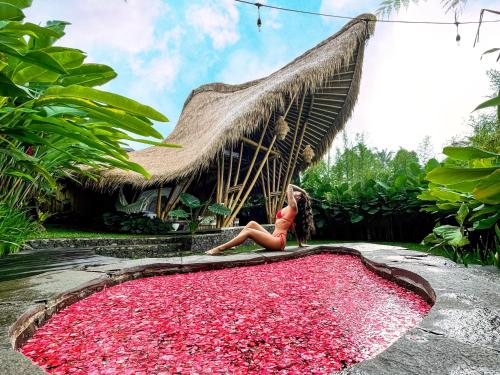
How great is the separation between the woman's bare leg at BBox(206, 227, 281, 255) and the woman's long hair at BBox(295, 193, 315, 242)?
1.94 ft

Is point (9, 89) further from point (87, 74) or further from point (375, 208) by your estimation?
point (375, 208)

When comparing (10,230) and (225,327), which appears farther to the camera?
(10,230)

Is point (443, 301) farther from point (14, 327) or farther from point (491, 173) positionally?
point (14, 327)

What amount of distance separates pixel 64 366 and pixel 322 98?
27.6 feet

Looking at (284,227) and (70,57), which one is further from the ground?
(70,57)

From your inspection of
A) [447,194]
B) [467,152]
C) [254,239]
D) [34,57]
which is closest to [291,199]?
[254,239]

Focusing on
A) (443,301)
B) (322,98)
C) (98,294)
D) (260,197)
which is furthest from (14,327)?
(260,197)

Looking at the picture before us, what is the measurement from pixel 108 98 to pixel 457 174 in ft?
7.50

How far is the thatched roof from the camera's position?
6.72m

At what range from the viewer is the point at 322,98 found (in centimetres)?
862

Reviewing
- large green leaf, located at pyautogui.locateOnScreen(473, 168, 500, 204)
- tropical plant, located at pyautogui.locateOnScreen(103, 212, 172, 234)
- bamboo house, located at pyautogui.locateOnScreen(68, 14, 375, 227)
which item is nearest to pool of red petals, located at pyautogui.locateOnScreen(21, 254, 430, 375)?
large green leaf, located at pyautogui.locateOnScreen(473, 168, 500, 204)

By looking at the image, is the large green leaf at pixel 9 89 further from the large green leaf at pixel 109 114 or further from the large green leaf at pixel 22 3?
the large green leaf at pixel 22 3

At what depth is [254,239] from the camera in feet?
14.5

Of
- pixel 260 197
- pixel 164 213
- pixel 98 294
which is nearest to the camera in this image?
pixel 98 294
